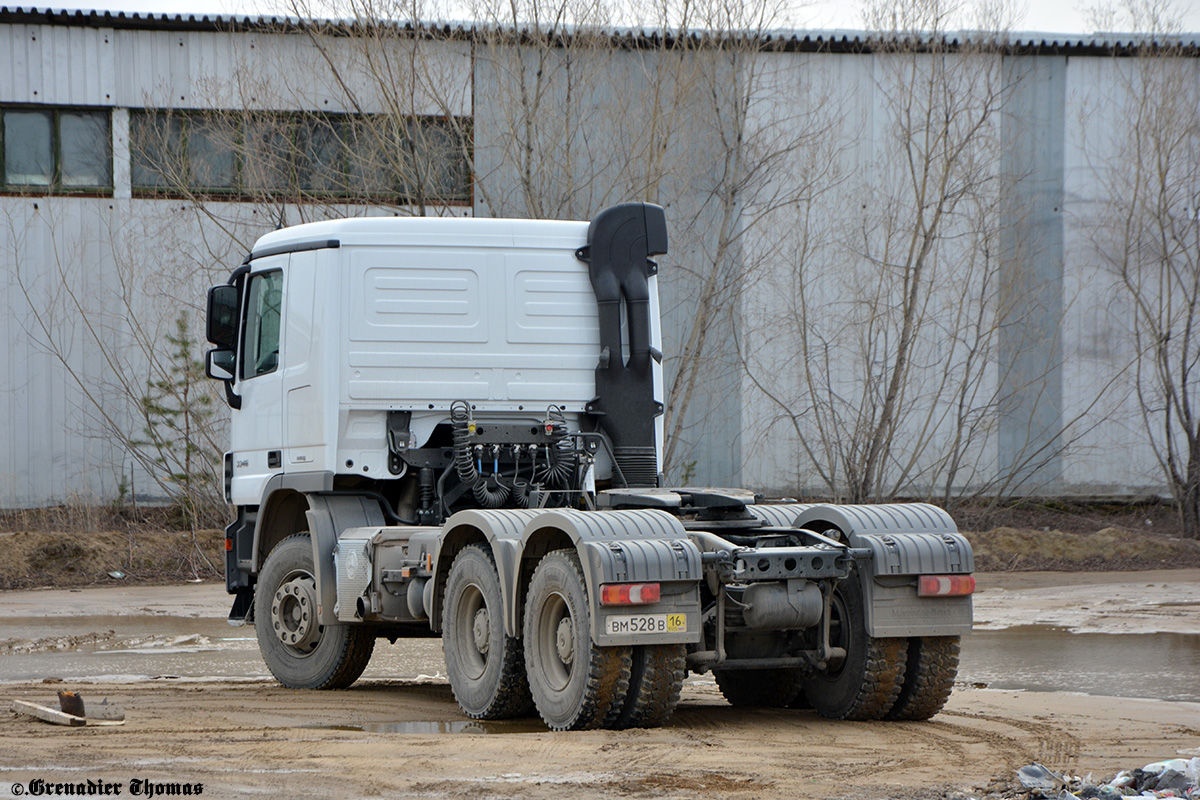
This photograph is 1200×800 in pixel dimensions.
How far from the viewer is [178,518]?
22.6m

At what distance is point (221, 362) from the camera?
10.6 meters

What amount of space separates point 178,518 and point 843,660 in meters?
17.0

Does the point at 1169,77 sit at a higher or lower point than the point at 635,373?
higher

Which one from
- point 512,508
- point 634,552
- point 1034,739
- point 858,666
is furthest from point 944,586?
point 512,508

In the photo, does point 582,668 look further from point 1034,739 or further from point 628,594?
point 1034,739

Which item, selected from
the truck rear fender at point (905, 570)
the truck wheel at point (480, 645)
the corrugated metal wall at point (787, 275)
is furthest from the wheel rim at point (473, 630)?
the corrugated metal wall at point (787, 275)

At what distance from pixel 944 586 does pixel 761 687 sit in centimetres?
174

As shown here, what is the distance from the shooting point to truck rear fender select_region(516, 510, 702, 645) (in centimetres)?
689

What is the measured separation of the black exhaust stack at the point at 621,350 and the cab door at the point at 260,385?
2.28m

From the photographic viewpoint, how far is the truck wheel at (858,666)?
7660 mm

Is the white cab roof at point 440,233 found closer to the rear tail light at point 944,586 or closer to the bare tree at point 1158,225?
the rear tail light at point 944,586

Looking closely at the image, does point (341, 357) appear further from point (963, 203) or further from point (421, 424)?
point (963, 203)

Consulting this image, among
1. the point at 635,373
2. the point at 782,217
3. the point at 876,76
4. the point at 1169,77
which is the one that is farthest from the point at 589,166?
the point at 635,373

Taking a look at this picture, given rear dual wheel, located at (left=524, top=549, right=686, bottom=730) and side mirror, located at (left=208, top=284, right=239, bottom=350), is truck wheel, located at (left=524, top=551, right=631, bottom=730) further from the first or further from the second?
side mirror, located at (left=208, top=284, right=239, bottom=350)
